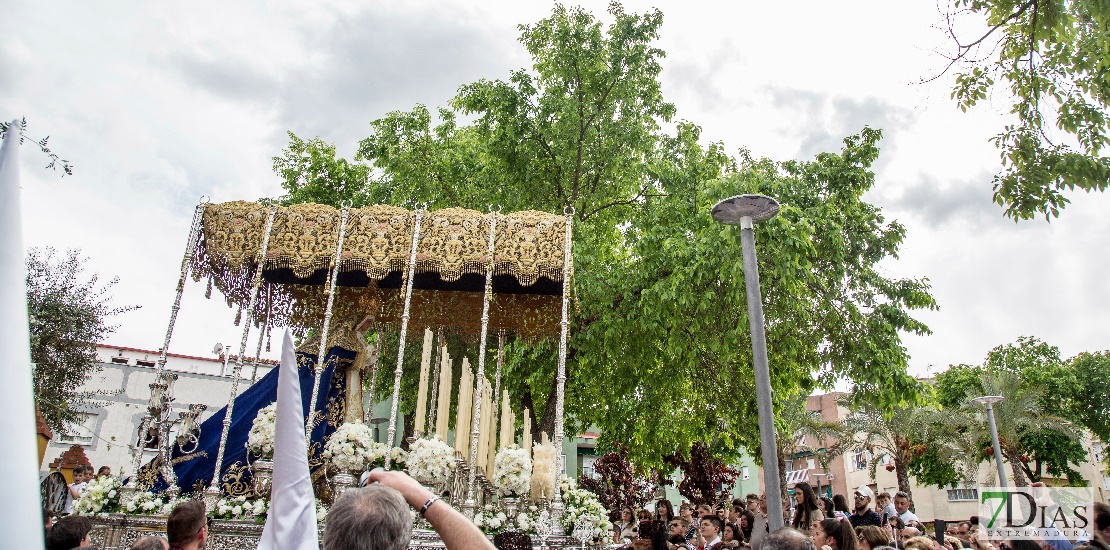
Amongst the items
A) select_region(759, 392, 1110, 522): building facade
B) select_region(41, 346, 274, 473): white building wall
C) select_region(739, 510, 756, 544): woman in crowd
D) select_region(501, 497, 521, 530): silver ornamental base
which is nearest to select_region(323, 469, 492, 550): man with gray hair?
select_region(501, 497, 521, 530): silver ornamental base

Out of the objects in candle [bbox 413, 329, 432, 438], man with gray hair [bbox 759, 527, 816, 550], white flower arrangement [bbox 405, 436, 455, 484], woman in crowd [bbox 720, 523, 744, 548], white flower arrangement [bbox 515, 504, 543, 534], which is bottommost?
woman in crowd [bbox 720, 523, 744, 548]

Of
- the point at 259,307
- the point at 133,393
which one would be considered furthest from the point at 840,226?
the point at 133,393

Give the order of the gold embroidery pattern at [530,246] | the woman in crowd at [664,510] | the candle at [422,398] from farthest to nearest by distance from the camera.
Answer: the woman in crowd at [664,510], the gold embroidery pattern at [530,246], the candle at [422,398]

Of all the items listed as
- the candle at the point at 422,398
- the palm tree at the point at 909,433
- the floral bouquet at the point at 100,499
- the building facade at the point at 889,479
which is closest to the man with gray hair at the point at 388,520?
the candle at the point at 422,398

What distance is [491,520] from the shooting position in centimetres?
826

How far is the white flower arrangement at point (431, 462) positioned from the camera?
817 cm

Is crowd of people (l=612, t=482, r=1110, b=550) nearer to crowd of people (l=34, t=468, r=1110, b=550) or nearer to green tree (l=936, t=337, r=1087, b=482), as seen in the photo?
crowd of people (l=34, t=468, r=1110, b=550)

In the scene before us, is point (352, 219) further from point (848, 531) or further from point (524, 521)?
point (848, 531)

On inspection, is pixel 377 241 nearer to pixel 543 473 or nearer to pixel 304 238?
pixel 304 238

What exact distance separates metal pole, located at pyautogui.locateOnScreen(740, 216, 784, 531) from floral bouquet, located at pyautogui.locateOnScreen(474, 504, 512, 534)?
10.1ft

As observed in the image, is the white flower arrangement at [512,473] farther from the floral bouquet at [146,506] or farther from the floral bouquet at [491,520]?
the floral bouquet at [146,506]

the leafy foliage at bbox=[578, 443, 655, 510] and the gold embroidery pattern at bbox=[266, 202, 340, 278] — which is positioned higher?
the gold embroidery pattern at bbox=[266, 202, 340, 278]

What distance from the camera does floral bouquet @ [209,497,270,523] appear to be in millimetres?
7840

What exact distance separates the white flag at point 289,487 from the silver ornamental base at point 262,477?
6.39m
